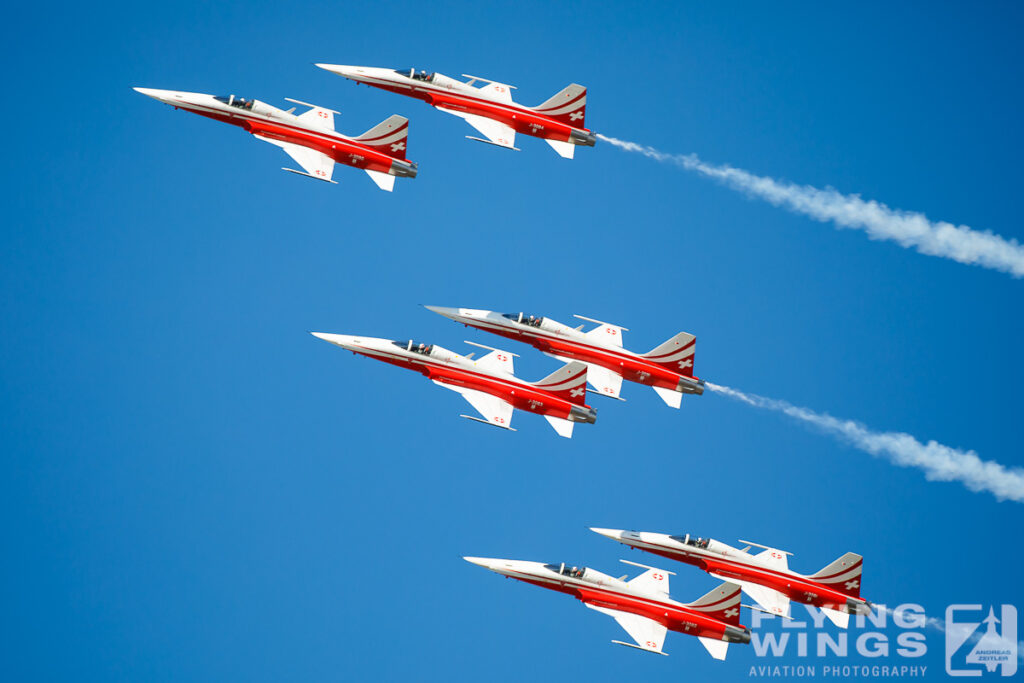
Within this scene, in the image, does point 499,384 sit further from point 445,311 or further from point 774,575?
point 774,575

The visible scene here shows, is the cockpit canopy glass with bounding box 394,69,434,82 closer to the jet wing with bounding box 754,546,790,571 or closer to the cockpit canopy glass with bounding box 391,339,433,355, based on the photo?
the cockpit canopy glass with bounding box 391,339,433,355

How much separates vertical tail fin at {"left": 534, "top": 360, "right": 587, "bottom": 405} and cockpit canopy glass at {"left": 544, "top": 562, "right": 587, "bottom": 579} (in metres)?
6.30

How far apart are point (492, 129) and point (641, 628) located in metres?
20.4

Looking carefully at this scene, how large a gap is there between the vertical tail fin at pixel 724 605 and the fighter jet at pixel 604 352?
7601 millimetres

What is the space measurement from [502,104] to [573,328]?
9.43 meters

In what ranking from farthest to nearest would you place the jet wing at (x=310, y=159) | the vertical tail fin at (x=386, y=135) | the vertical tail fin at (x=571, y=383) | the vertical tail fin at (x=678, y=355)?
the vertical tail fin at (x=678, y=355) → the vertical tail fin at (x=386, y=135) → the jet wing at (x=310, y=159) → the vertical tail fin at (x=571, y=383)

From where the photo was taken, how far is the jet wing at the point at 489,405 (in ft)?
191

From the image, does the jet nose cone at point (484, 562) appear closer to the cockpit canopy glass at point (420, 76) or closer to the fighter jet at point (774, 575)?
the fighter jet at point (774, 575)

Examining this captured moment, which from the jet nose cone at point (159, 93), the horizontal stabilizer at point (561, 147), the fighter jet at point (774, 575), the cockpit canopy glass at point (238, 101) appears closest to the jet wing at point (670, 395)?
the fighter jet at point (774, 575)

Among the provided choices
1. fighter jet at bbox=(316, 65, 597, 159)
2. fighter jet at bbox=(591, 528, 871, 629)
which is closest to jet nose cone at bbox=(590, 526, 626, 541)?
fighter jet at bbox=(591, 528, 871, 629)

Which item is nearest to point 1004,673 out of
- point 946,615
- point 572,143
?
point 946,615

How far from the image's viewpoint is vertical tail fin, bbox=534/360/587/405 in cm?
5819

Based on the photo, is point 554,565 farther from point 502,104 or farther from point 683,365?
point 502,104

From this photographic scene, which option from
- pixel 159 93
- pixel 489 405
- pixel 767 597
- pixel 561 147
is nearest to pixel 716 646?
pixel 767 597
